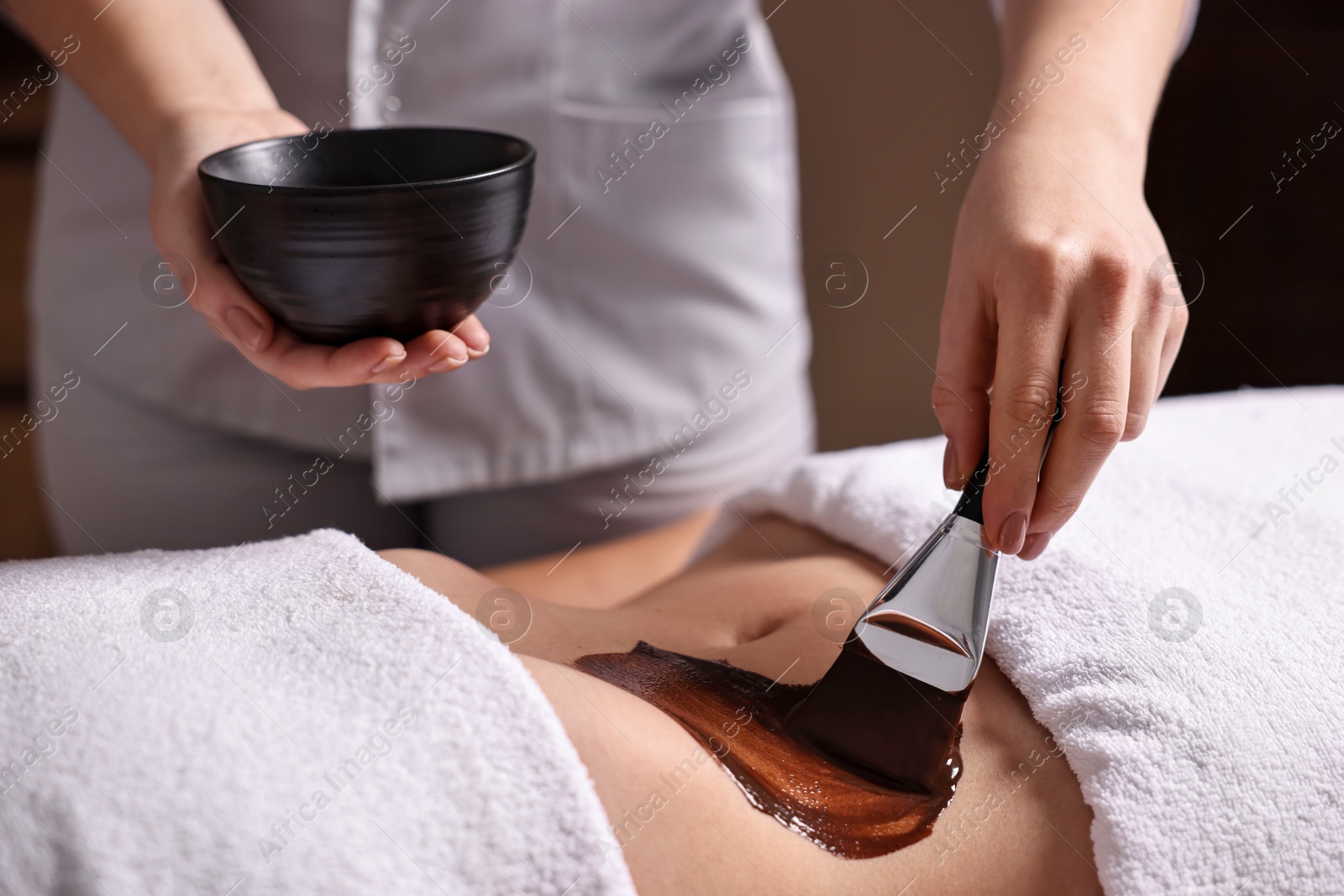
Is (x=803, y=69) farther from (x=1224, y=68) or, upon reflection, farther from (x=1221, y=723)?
(x=1221, y=723)

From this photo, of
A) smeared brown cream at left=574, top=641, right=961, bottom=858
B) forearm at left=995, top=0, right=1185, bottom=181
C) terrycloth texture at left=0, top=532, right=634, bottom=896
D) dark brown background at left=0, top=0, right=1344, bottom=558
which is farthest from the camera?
dark brown background at left=0, top=0, right=1344, bottom=558

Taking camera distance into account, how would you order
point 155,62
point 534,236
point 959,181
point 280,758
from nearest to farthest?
point 280,758 → point 155,62 → point 534,236 → point 959,181

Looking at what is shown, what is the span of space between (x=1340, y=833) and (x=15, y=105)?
2.09m

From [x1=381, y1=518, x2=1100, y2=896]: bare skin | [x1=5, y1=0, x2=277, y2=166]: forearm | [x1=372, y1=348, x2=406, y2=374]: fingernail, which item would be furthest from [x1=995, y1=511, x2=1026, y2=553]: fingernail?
[x1=5, y1=0, x2=277, y2=166]: forearm

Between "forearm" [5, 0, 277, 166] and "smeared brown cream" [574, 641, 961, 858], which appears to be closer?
"smeared brown cream" [574, 641, 961, 858]

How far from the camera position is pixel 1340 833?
1.66 ft

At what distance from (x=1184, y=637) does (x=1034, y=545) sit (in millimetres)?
98

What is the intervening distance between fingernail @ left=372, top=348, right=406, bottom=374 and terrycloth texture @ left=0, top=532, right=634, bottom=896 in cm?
13

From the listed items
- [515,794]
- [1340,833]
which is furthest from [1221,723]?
[515,794]

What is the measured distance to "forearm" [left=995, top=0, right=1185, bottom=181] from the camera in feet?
2.02

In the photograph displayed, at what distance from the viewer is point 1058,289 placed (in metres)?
0.53

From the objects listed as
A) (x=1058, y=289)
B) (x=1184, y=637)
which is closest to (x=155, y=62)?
(x=1058, y=289)

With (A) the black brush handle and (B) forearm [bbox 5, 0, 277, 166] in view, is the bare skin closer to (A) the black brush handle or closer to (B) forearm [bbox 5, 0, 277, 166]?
(A) the black brush handle

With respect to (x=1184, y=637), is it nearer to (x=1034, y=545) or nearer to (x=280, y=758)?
(x=1034, y=545)
